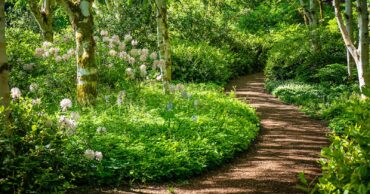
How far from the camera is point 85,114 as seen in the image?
27.3 feet

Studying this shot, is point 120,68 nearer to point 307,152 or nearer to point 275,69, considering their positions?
point 307,152

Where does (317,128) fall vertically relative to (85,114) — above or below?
below

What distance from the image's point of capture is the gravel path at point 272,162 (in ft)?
19.9

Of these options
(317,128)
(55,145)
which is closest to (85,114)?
(55,145)

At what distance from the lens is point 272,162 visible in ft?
24.0

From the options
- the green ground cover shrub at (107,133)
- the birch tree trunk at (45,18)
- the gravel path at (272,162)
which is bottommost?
the gravel path at (272,162)

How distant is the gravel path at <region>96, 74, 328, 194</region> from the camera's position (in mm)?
6078

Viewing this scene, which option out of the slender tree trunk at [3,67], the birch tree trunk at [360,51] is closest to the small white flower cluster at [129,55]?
the birch tree trunk at [360,51]

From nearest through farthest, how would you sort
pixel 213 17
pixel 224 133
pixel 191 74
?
pixel 224 133
pixel 191 74
pixel 213 17

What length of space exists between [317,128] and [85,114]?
5.39 m

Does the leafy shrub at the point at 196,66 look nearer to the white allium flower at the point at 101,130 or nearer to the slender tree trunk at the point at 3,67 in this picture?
the white allium flower at the point at 101,130

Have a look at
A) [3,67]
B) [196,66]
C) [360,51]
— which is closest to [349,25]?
[360,51]

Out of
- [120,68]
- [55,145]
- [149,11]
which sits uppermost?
[149,11]

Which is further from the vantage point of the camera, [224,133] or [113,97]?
[113,97]
